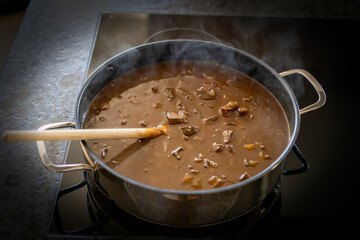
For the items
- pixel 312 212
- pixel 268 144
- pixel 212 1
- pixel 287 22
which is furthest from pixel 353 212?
pixel 212 1

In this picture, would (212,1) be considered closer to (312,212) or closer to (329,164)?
(329,164)

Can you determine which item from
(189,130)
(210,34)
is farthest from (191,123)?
(210,34)

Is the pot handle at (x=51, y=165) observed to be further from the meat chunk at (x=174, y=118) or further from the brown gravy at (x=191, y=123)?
the meat chunk at (x=174, y=118)

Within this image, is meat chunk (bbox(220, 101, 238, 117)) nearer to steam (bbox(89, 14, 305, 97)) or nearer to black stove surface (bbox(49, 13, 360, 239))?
black stove surface (bbox(49, 13, 360, 239))

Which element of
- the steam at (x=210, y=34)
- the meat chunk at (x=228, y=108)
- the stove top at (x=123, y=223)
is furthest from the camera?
the steam at (x=210, y=34)

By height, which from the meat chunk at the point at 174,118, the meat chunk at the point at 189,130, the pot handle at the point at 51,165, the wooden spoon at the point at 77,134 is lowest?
the pot handle at the point at 51,165

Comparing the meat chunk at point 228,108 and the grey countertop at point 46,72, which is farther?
the meat chunk at point 228,108

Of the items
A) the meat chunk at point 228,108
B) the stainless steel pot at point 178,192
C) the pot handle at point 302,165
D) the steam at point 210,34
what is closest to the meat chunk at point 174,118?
the meat chunk at point 228,108
